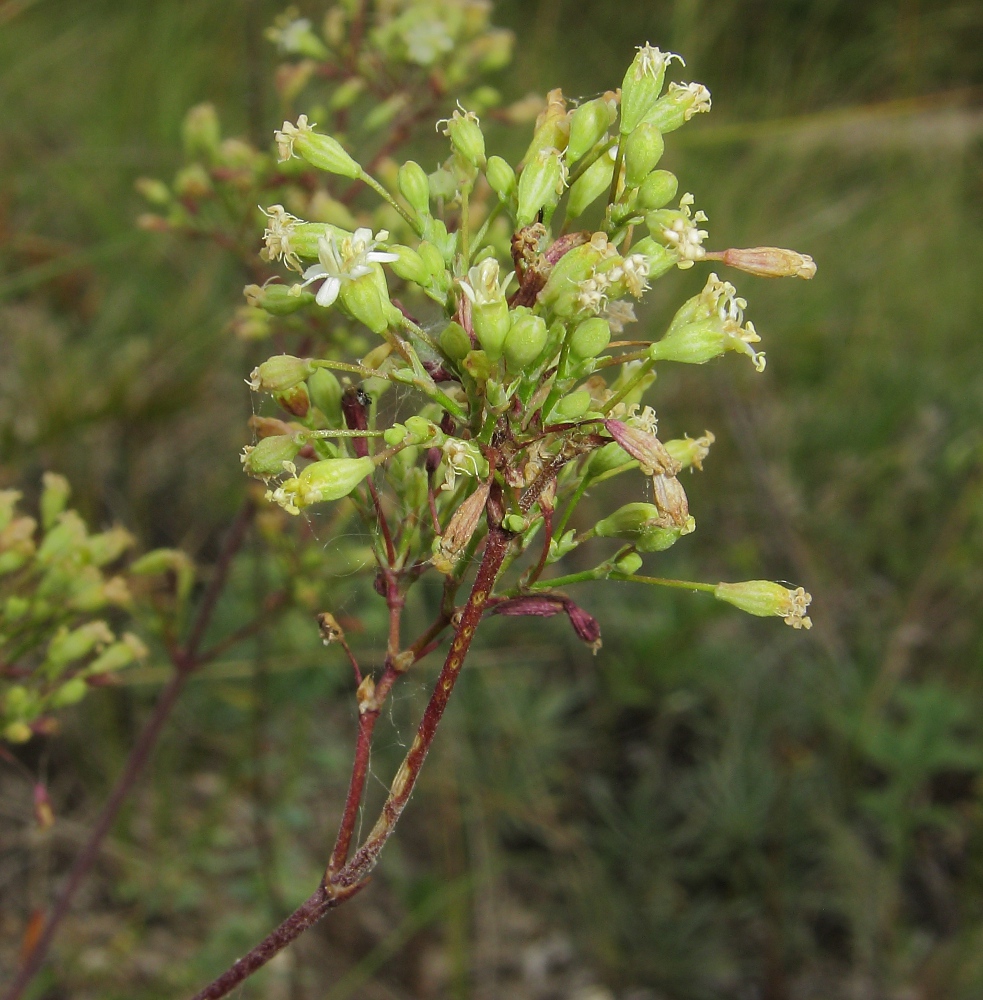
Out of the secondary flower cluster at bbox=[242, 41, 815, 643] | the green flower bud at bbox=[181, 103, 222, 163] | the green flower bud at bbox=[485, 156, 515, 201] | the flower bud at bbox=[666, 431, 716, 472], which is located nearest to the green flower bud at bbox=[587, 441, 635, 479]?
the secondary flower cluster at bbox=[242, 41, 815, 643]

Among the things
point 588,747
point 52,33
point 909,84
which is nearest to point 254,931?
point 588,747

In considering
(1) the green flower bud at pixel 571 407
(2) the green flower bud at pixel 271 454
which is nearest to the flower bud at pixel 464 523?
(1) the green flower bud at pixel 571 407

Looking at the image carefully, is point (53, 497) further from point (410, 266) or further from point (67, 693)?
point (410, 266)

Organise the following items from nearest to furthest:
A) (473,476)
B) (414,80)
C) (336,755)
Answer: (473,476), (414,80), (336,755)

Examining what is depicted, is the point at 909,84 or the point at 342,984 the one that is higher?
the point at 909,84

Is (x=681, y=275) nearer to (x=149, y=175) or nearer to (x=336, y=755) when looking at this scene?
(x=149, y=175)

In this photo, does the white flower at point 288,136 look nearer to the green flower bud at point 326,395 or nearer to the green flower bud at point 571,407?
the green flower bud at point 326,395

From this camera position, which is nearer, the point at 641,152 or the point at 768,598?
the point at 641,152

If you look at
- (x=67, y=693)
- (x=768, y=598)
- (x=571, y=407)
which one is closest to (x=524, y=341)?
(x=571, y=407)
